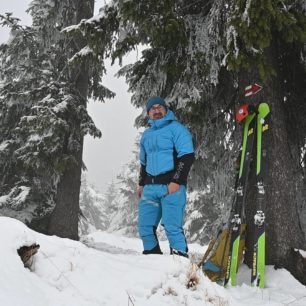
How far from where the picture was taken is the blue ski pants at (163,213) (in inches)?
196

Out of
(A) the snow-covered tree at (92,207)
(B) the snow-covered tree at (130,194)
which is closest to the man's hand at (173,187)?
(B) the snow-covered tree at (130,194)

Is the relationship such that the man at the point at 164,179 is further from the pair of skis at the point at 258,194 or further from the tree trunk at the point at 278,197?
the tree trunk at the point at 278,197

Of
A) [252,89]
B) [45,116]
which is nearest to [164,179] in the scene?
[252,89]

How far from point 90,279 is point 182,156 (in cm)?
239

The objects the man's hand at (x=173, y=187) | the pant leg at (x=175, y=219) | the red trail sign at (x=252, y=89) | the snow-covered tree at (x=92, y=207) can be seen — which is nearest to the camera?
the pant leg at (x=175, y=219)

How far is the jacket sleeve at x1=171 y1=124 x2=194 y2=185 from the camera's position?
16.9 feet

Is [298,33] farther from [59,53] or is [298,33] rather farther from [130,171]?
[130,171]

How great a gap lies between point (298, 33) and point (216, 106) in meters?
2.26

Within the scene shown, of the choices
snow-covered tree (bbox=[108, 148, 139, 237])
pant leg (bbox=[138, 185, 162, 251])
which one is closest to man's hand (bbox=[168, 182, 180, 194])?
pant leg (bbox=[138, 185, 162, 251])

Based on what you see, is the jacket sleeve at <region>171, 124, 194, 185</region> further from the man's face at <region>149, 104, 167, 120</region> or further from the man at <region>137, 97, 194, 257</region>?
the man's face at <region>149, 104, 167, 120</region>

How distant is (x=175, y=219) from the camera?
5.01m

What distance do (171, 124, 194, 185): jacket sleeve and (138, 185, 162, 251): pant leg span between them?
0.38 m

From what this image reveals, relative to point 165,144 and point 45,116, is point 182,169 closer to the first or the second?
point 165,144

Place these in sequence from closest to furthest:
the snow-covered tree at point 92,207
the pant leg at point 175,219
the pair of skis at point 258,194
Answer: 1. the pair of skis at point 258,194
2. the pant leg at point 175,219
3. the snow-covered tree at point 92,207
